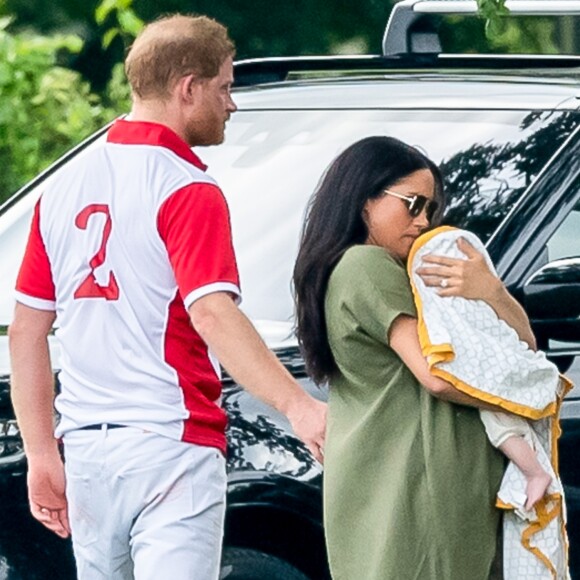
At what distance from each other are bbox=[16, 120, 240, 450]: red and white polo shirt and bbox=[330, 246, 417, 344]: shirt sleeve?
0.22 m

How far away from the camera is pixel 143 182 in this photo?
13.7 ft

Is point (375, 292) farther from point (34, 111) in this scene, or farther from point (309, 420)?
point (34, 111)

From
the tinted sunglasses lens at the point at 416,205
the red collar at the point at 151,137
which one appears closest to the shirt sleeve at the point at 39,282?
the red collar at the point at 151,137

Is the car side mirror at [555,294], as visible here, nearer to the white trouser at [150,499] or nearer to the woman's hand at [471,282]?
the woman's hand at [471,282]

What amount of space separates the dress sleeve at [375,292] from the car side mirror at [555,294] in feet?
2.15

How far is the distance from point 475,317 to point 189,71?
0.72 meters

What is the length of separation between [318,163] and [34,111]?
415cm

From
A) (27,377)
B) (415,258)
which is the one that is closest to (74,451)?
(27,377)

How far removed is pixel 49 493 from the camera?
14.3ft

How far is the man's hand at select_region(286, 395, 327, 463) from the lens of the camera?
4.10 meters

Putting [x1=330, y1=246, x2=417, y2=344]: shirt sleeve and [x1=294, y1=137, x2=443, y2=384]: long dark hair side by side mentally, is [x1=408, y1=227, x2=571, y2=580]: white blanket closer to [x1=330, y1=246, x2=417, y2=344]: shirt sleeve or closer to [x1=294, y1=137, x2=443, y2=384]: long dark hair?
[x1=330, y1=246, x2=417, y2=344]: shirt sleeve

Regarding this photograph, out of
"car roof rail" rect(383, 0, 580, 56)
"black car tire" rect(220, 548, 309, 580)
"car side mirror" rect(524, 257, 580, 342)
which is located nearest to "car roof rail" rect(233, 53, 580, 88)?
"car roof rail" rect(383, 0, 580, 56)

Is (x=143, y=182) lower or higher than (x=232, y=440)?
higher

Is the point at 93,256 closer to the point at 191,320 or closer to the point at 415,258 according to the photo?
the point at 191,320
